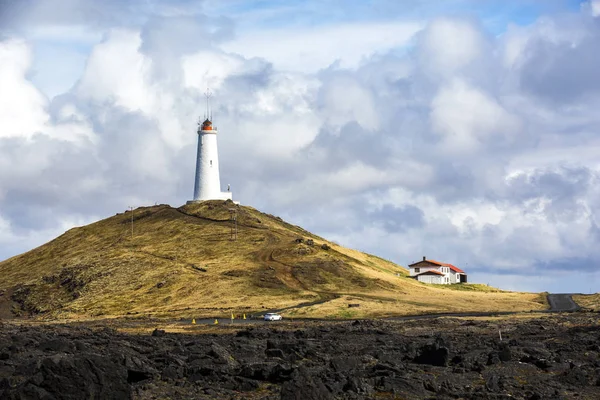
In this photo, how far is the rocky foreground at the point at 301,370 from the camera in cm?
3134

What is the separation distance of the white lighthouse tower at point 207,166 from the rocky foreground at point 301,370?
101 metres

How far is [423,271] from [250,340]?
10906 centimetres

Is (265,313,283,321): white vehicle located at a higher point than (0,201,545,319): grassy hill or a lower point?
lower

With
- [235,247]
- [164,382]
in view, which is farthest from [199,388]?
[235,247]

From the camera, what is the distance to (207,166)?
16425 centimetres

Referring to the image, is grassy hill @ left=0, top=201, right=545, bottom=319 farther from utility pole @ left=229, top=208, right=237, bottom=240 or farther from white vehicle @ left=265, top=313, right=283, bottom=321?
white vehicle @ left=265, top=313, right=283, bottom=321

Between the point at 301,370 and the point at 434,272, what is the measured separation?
426ft

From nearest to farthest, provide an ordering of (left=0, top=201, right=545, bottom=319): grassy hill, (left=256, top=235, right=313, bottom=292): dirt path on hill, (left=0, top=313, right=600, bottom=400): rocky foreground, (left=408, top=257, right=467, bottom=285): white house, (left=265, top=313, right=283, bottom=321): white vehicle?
(left=0, top=313, right=600, bottom=400): rocky foreground, (left=265, top=313, right=283, bottom=321): white vehicle, (left=0, top=201, right=545, bottom=319): grassy hill, (left=256, top=235, right=313, bottom=292): dirt path on hill, (left=408, top=257, right=467, bottom=285): white house

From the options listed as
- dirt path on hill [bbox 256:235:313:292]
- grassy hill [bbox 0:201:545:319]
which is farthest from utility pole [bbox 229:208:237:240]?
dirt path on hill [bbox 256:235:313:292]

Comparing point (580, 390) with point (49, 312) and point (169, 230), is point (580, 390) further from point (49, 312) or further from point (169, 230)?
point (169, 230)

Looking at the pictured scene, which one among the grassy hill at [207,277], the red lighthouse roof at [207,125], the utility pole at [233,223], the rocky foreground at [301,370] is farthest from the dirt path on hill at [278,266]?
the rocky foreground at [301,370]

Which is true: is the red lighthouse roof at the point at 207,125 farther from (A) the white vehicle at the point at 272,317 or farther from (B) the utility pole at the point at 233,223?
(A) the white vehicle at the point at 272,317

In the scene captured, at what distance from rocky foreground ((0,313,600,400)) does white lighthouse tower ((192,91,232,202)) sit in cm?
10086

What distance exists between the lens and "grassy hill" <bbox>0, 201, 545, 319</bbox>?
119 meters
